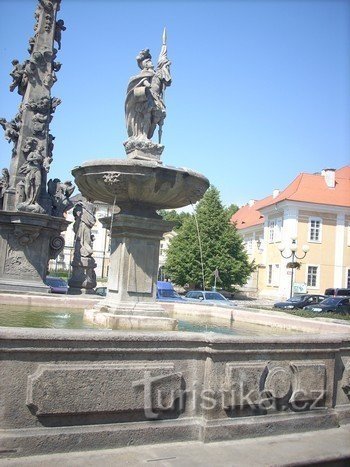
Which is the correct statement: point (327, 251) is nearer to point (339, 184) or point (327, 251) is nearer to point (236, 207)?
point (339, 184)

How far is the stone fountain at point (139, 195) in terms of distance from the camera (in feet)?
21.1

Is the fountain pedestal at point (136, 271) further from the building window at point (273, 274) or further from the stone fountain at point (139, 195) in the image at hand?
the building window at point (273, 274)

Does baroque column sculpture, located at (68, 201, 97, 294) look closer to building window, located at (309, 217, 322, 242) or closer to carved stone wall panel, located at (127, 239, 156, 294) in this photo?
carved stone wall panel, located at (127, 239, 156, 294)

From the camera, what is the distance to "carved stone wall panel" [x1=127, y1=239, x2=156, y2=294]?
280 inches

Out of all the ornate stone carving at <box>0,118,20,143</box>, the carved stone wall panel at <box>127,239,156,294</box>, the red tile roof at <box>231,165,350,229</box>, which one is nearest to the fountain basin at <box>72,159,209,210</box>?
the carved stone wall panel at <box>127,239,156,294</box>

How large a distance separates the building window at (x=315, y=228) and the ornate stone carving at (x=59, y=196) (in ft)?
125

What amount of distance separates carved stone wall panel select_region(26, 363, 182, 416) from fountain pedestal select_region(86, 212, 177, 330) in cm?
238

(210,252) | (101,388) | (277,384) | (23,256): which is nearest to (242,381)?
(277,384)

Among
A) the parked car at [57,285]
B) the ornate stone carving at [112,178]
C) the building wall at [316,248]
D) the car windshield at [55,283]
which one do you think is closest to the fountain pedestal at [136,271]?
the ornate stone carving at [112,178]

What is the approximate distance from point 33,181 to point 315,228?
40089mm

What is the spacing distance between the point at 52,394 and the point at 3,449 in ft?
1.72

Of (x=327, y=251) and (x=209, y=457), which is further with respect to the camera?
(x=327, y=251)

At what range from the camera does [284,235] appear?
49.8m

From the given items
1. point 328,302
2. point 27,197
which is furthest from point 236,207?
point 27,197
